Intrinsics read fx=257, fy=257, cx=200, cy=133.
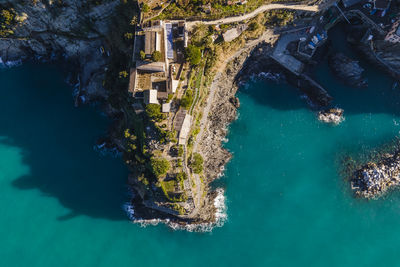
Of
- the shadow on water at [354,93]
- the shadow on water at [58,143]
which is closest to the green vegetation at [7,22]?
the shadow on water at [58,143]

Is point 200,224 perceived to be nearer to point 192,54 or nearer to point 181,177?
point 181,177

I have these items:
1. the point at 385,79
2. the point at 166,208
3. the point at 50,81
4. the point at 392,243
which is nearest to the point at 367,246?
the point at 392,243

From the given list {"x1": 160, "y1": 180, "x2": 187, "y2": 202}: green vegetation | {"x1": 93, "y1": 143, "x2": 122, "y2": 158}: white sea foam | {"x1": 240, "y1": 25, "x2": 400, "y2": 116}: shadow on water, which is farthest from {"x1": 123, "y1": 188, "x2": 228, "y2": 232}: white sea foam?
{"x1": 240, "y1": 25, "x2": 400, "y2": 116}: shadow on water

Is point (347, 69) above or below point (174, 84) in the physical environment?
above

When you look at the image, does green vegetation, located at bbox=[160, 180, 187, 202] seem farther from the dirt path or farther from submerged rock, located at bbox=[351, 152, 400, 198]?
submerged rock, located at bbox=[351, 152, 400, 198]

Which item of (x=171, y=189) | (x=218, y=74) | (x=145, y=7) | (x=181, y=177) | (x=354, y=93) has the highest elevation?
(x=145, y=7)

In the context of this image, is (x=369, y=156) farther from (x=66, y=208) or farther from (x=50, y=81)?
(x=50, y=81)

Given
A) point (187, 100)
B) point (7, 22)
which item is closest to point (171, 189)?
point (187, 100)
